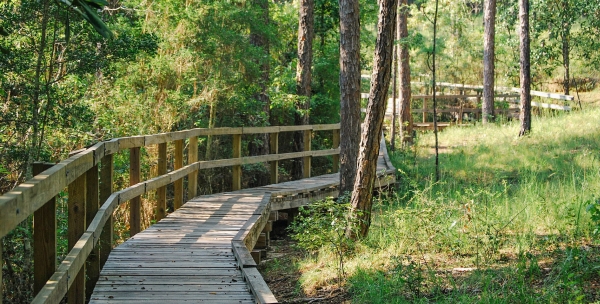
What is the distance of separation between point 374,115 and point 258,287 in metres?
3.51

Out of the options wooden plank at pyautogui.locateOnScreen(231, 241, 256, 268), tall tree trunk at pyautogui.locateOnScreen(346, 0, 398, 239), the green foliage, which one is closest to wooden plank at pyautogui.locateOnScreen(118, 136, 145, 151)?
wooden plank at pyautogui.locateOnScreen(231, 241, 256, 268)

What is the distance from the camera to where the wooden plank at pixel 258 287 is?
430cm

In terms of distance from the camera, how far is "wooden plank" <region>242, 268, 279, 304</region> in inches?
169

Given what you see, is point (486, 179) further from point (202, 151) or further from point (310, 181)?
point (202, 151)

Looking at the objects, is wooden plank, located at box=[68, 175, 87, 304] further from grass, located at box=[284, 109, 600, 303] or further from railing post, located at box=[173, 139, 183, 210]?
railing post, located at box=[173, 139, 183, 210]

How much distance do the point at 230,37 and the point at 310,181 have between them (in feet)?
11.2

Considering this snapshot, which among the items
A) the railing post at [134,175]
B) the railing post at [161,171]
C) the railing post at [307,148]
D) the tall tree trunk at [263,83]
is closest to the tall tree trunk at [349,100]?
the railing post at [307,148]

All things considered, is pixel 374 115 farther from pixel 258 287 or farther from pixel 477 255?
pixel 258 287

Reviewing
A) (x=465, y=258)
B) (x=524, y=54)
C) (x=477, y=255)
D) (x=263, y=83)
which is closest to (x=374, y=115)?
(x=465, y=258)

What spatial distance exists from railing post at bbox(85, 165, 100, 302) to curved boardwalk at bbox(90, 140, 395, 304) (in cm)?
8

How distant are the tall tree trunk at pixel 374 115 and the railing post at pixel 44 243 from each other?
14.2ft

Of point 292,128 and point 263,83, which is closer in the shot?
point 292,128

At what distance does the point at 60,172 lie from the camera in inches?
146

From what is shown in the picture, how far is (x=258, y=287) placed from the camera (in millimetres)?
4680
